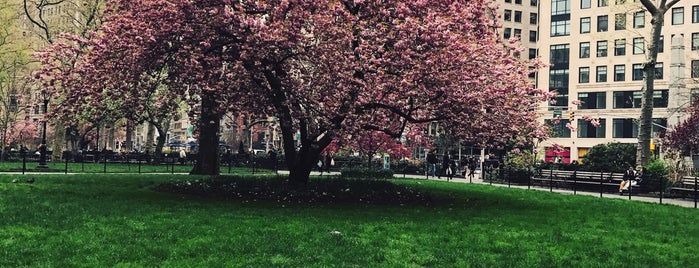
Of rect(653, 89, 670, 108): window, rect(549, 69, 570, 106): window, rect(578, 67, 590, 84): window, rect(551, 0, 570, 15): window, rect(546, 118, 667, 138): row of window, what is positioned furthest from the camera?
rect(551, 0, 570, 15): window

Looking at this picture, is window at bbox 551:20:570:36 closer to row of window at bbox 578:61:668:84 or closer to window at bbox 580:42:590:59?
window at bbox 580:42:590:59

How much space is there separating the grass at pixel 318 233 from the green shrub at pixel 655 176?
9860 millimetres

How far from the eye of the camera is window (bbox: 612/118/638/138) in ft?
240

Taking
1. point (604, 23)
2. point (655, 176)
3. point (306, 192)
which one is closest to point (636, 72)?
point (604, 23)

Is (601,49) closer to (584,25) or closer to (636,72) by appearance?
(584,25)

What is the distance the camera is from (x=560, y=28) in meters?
81.9

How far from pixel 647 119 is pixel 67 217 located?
86.8 ft

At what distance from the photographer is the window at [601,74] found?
76875mm

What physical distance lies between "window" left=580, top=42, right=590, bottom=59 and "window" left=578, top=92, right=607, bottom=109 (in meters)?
4.96

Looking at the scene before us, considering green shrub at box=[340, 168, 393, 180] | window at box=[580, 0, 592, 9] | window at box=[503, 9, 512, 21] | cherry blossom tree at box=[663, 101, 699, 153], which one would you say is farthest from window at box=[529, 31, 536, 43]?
green shrub at box=[340, 168, 393, 180]

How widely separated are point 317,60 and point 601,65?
68.8 meters

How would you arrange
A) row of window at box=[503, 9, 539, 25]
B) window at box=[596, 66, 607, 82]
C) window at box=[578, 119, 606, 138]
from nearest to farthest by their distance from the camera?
window at box=[578, 119, 606, 138] < window at box=[596, 66, 607, 82] < row of window at box=[503, 9, 539, 25]

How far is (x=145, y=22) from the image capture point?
687 inches

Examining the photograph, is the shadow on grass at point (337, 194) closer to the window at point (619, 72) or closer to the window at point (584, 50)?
the window at point (619, 72)
